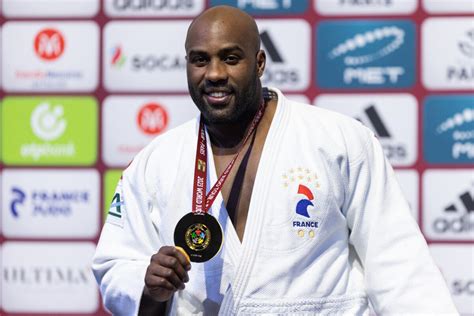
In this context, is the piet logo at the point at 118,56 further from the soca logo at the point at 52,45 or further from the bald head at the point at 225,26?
the bald head at the point at 225,26

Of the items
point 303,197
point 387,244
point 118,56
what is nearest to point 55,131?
point 118,56

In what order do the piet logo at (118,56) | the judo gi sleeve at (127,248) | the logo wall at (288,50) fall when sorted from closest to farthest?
1. the judo gi sleeve at (127,248)
2. the logo wall at (288,50)
3. the piet logo at (118,56)

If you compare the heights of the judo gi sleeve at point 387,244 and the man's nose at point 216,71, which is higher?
the man's nose at point 216,71

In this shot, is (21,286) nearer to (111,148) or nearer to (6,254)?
(6,254)

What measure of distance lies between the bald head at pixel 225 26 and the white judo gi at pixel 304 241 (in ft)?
0.68

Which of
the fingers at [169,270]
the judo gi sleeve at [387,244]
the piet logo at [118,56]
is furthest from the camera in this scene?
the piet logo at [118,56]

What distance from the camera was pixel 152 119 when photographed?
381 cm

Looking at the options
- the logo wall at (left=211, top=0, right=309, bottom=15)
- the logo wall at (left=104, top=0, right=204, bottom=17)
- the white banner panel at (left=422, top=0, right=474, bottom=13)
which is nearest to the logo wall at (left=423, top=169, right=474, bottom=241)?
the white banner panel at (left=422, top=0, right=474, bottom=13)

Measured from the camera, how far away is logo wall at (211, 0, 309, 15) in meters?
3.72

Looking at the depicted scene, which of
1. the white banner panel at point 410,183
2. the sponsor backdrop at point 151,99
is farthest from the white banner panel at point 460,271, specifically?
the white banner panel at point 410,183

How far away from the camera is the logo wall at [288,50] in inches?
147

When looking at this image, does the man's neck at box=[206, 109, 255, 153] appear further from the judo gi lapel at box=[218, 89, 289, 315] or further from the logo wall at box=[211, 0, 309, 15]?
the logo wall at box=[211, 0, 309, 15]

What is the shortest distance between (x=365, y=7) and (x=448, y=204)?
2.60 ft

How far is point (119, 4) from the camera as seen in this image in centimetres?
382
